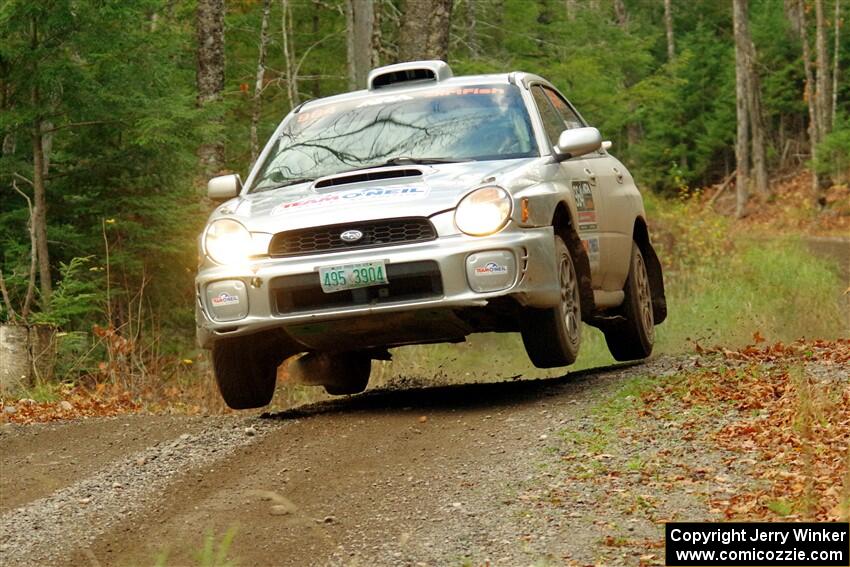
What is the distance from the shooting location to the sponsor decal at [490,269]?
7.75m

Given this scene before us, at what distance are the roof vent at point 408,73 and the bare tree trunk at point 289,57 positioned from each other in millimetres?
16242

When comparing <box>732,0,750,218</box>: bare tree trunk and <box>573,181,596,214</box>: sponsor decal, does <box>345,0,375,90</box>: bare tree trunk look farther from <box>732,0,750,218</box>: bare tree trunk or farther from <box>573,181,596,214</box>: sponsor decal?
<box>732,0,750,218</box>: bare tree trunk

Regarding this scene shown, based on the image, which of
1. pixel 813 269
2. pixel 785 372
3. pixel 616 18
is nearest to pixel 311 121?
pixel 785 372

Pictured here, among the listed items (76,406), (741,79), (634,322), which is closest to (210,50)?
(76,406)

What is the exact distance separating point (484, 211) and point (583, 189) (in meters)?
1.66

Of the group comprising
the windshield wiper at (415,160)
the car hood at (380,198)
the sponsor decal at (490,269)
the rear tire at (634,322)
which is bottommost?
the rear tire at (634,322)

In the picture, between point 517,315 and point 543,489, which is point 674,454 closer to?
point 543,489

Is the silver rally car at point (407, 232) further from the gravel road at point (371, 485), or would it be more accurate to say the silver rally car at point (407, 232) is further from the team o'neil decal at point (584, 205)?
the gravel road at point (371, 485)

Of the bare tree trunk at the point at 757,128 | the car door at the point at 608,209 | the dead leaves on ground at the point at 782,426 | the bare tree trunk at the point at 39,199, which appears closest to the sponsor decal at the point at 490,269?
the dead leaves on ground at the point at 782,426

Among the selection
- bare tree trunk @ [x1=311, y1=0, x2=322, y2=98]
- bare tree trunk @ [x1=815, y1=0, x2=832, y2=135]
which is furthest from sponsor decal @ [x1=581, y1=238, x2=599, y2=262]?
bare tree trunk @ [x1=815, y1=0, x2=832, y2=135]

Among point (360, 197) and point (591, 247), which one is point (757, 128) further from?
point (360, 197)

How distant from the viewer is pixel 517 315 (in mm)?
8242

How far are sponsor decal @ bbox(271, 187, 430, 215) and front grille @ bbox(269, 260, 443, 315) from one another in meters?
0.43

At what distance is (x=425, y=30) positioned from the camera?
16.2m
